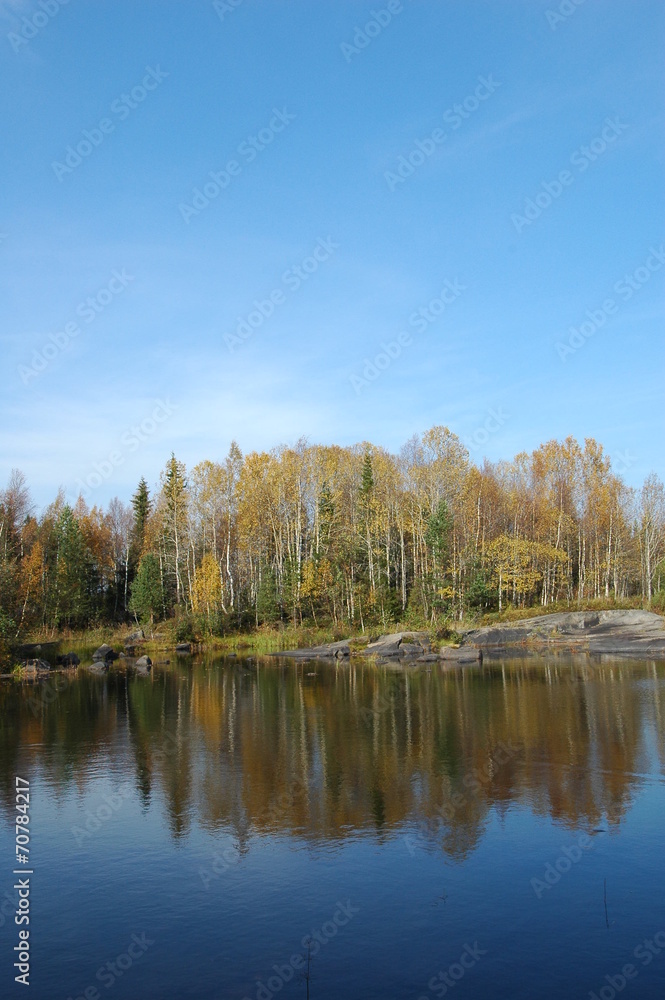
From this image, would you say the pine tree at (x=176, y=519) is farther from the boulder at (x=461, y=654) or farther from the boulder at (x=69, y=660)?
the boulder at (x=461, y=654)

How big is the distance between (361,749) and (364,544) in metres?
42.4

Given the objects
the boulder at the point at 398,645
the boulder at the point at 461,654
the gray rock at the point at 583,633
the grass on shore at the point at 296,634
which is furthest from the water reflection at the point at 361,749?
the grass on shore at the point at 296,634

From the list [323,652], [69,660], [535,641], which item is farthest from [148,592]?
[535,641]

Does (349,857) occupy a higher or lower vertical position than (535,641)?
higher

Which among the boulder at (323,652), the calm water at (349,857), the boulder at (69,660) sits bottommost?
the boulder at (323,652)

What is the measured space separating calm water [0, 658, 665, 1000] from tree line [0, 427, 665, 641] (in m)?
33.5

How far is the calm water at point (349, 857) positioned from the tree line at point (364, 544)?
33526mm

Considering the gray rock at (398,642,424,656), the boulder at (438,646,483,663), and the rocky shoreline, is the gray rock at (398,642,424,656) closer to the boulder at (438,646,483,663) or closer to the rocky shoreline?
the rocky shoreline

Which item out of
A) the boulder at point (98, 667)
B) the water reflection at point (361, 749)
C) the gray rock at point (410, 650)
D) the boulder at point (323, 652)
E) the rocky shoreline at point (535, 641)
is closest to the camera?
the water reflection at point (361, 749)

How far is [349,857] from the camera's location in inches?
479

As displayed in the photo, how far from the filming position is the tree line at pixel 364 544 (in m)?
57.9

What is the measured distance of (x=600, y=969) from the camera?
8758 mm

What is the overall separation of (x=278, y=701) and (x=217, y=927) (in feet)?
66.0

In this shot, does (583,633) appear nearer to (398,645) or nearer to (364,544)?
(398,645)
